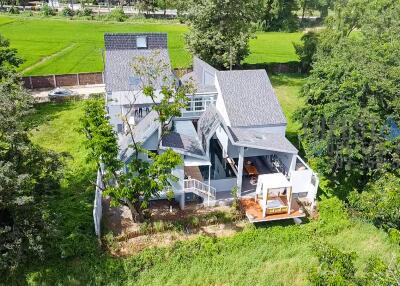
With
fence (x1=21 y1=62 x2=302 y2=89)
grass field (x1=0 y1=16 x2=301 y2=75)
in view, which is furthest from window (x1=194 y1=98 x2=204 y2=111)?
grass field (x1=0 y1=16 x2=301 y2=75)

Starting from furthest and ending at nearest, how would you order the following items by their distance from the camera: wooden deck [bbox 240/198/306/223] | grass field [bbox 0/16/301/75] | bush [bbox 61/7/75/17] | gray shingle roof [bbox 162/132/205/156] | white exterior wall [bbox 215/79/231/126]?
bush [bbox 61/7/75/17], grass field [bbox 0/16/301/75], white exterior wall [bbox 215/79/231/126], gray shingle roof [bbox 162/132/205/156], wooden deck [bbox 240/198/306/223]

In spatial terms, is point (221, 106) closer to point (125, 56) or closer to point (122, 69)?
point (122, 69)

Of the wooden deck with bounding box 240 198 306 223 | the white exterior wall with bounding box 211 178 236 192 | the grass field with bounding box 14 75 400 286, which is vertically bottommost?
the grass field with bounding box 14 75 400 286

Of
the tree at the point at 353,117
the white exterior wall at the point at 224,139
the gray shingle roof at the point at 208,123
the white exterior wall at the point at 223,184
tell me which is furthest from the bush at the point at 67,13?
the white exterior wall at the point at 223,184

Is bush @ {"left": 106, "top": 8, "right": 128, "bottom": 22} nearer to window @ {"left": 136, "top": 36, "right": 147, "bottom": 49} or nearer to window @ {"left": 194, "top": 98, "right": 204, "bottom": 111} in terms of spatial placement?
window @ {"left": 136, "top": 36, "right": 147, "bottom": 49}

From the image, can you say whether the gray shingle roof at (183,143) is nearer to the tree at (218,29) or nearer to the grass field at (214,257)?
the grass field at (214,257)

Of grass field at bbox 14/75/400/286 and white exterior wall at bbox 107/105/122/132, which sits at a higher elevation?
white exterior wall at bbox 107/105/122/132
